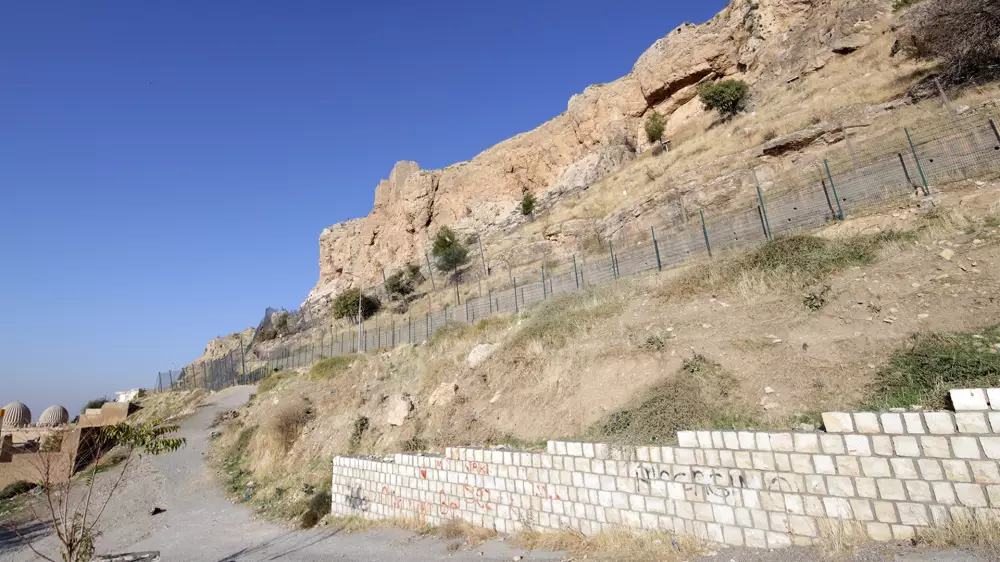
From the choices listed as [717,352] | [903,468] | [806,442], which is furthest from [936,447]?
[717,352]

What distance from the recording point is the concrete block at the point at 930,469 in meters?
4.91

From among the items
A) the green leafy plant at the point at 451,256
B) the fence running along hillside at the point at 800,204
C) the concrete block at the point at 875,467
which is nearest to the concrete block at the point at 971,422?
the concrete block at the point at 875,467

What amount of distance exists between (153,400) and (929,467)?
159 feet

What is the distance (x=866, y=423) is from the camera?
5.41 metres

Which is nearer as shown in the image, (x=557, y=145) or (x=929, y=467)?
(x=929, y=467)

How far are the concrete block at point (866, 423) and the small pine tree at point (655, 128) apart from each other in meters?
43.7

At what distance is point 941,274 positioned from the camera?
27.7ft

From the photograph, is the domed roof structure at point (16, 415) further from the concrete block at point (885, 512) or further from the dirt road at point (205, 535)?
the concrete block at point (885, 512)

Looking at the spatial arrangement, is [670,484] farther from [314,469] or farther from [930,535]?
[314,469]

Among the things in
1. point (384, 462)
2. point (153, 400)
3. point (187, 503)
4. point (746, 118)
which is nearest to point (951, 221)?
point (384, 462)

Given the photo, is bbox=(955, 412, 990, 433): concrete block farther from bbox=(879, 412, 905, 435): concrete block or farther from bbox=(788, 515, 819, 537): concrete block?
bbox=(788, 515, 819, 537): concrete block

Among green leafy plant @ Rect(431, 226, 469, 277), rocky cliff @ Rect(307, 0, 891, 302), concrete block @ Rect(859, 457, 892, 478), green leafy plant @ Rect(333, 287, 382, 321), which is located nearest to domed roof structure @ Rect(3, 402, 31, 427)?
green leafy plant @ Rect(333, 287, 382, 321)

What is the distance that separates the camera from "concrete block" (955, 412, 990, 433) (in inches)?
188

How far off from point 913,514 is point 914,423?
99cm
